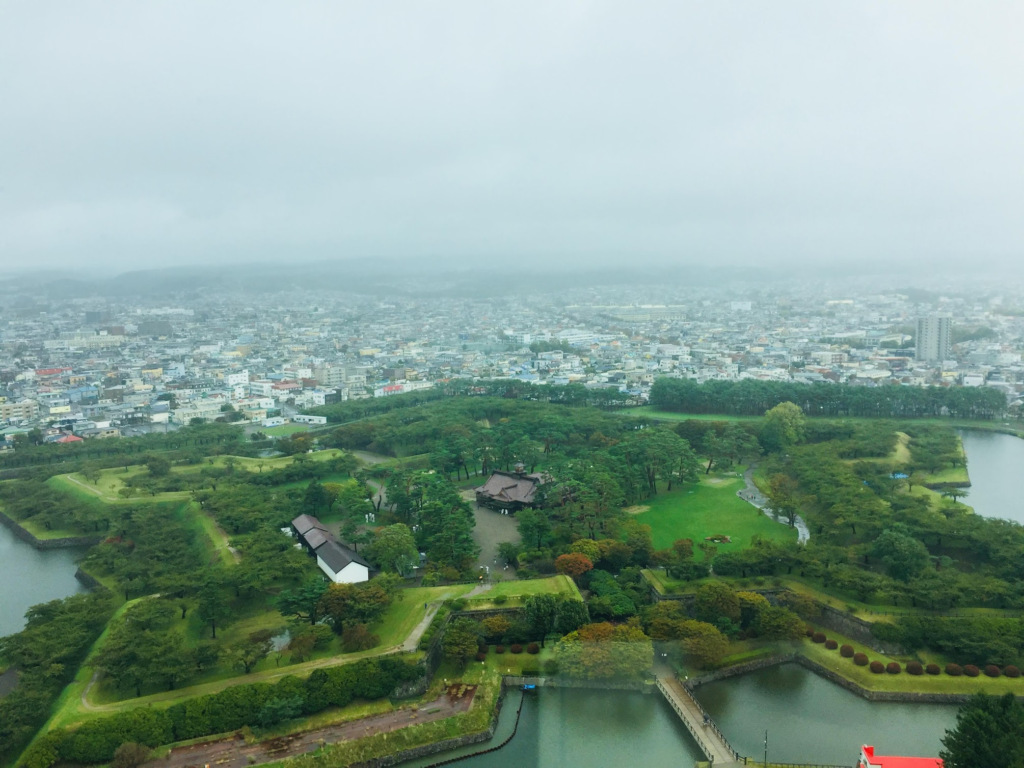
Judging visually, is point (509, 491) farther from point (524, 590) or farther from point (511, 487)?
point (524, 590)

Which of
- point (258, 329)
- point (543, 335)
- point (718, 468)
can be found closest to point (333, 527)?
point (718, 468)

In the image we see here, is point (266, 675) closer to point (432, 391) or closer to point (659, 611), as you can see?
point (659, 611)

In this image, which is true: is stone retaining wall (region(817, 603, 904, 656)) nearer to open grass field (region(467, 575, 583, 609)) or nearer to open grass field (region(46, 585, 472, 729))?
open grass field (region(467, 575, 583, 609))

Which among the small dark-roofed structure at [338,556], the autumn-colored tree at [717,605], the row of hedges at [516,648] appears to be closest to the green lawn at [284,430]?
the small dark-roofed structure at [338,556]

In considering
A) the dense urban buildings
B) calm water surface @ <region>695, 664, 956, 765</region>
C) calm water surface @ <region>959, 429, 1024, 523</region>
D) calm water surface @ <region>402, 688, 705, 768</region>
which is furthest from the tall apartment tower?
calm water surface @ <region>402, 688, 705, 768</region>

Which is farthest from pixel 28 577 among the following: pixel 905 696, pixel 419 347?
pixel 419 347

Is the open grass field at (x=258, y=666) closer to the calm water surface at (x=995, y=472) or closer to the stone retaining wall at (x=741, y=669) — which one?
the stone retaining wall at (x=741, y=669)
